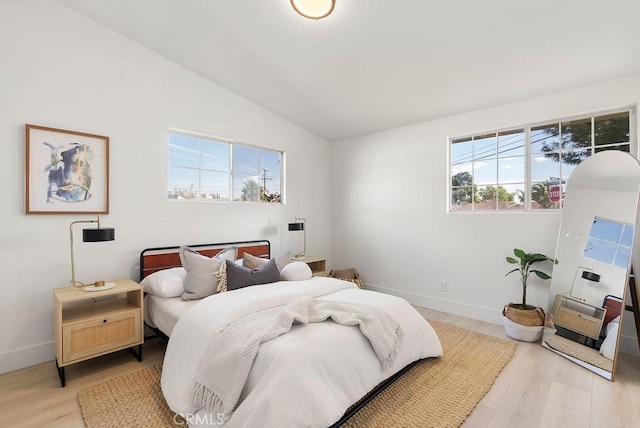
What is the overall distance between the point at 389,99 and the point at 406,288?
99.4 inches

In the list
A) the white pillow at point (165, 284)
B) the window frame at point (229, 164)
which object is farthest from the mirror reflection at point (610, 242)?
the white pillow at point (165, 284)

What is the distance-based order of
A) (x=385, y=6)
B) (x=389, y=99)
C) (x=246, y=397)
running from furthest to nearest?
(x=389, y=99) < (x=385, y=6) < (x=246, y=397)

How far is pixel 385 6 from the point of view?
238 centimetres

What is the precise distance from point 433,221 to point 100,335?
3.71 metres

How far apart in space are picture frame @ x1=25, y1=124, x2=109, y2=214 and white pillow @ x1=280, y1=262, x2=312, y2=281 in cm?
181

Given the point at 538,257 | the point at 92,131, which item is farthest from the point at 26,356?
the point at 538,257

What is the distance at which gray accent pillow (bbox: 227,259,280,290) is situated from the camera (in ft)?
9.47

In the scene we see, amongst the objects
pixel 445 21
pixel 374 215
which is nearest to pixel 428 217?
pixel 374 215

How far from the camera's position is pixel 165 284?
9.16 ft

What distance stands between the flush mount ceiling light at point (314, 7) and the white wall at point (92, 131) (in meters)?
1.75

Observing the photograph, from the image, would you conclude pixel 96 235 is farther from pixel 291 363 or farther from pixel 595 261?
pixel 595 261

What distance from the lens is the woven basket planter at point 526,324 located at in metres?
3.04

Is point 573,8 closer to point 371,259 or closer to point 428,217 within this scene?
point 428,217

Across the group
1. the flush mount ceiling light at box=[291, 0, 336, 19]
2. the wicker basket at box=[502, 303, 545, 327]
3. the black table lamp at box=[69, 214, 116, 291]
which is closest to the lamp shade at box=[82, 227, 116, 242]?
the black table lamp at box=[69, 214, 116, 291]
